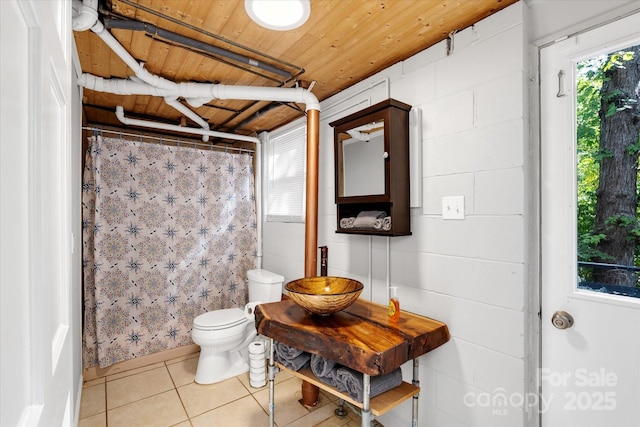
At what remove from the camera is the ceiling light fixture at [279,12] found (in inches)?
47.6

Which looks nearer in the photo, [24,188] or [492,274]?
[24,188]

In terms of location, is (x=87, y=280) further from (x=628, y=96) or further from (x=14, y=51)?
(x=628, y=96)

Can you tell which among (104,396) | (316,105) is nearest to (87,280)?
(104,396)

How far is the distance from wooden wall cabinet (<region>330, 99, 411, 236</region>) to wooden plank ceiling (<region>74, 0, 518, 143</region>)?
0.35 metres

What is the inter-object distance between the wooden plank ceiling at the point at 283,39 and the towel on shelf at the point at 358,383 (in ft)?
5.58

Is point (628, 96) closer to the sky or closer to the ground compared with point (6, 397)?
closer to the sky

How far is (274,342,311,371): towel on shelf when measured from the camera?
5.52 feet

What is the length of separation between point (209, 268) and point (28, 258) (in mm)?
2652

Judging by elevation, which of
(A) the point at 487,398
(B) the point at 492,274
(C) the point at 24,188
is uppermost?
(C) the point at 24,188

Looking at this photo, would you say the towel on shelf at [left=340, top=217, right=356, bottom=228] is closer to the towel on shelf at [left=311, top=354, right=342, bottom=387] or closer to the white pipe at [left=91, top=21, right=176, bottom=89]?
the towel on shelf at [left=311, top=354, right=342, bottom=387]

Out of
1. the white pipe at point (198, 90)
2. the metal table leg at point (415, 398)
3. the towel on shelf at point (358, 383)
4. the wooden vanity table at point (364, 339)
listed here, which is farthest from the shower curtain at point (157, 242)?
the metal table leg at point (415, 398)

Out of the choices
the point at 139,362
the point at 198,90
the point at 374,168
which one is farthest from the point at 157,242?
the point at 374,168

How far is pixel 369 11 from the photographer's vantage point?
1.44m

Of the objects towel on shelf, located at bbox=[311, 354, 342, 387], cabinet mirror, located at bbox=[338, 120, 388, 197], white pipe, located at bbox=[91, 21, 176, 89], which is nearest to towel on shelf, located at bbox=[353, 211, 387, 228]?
cabinet mirror, located at bbox=[338, 120, 388, 197]
